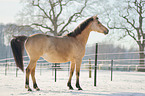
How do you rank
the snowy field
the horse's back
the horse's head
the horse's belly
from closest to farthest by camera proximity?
the snowy field
the horse's back
the horse's belly
the horse's head

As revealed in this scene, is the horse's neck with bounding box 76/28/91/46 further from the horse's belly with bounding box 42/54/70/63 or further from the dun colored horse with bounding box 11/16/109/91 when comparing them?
the horse's belly with bounding box 42/54/70/63

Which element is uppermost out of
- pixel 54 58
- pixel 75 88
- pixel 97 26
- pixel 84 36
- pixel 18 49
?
pixel 97 26

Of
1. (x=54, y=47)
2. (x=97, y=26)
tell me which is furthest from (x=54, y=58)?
(x=97, y=26)

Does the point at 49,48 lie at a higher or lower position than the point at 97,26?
lower

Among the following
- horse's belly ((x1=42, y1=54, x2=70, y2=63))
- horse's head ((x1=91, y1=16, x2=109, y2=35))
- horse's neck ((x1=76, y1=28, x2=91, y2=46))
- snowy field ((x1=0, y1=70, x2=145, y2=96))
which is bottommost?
snowy field ((x1=0, y1=70, x2=145, y2=96))

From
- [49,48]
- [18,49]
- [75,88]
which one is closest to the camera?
[49,48]

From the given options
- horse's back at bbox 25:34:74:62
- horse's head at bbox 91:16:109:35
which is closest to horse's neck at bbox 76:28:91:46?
horse's head at bbox 91:16:109:35

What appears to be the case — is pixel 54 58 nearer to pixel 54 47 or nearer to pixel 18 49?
pixel 54 47

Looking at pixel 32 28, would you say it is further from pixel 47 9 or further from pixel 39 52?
pixel 39 52

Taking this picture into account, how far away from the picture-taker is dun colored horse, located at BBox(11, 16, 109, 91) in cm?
530

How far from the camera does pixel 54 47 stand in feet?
17.8

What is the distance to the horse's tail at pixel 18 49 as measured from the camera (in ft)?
18.2

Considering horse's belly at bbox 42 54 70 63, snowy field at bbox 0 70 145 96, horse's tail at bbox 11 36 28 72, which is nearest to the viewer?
snowy field at bbox 0 70 145 96

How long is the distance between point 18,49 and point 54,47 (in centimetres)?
110
